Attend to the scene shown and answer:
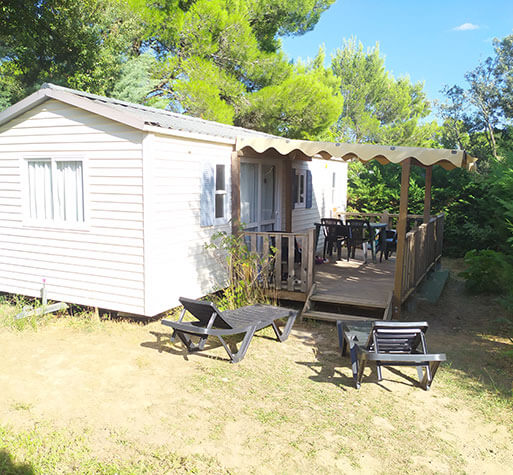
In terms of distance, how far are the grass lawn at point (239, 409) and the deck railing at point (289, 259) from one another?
121 cm

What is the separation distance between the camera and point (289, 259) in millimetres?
7605

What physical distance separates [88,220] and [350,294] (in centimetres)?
413

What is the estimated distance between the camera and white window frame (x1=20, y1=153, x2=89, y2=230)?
6.90 m

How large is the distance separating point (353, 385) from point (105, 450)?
101 inches

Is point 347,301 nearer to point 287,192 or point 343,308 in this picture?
point 343,308

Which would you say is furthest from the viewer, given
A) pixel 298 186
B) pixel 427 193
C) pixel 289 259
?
pixel 298 186

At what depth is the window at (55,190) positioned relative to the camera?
707 centimetres

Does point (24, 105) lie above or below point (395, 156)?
→ above

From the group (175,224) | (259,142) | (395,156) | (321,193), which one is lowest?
(175,224)

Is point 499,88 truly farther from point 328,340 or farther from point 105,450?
point 105,450

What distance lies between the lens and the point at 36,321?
6812 millimetres

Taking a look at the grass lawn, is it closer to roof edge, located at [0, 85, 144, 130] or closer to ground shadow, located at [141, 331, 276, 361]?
ground shadow, located at [141, 331, 276, 361]

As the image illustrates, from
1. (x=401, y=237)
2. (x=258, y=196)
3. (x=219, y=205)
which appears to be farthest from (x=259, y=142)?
(x=401, y=237)

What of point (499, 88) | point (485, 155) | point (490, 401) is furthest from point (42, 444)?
point (499, 88)
